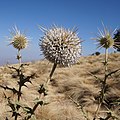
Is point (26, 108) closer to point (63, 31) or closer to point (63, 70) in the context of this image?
point (63, 31)

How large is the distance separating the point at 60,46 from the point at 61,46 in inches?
1.1

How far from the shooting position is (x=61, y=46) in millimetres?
2967

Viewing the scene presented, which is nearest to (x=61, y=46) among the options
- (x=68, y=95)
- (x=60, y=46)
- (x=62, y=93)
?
(x=60, y=46)

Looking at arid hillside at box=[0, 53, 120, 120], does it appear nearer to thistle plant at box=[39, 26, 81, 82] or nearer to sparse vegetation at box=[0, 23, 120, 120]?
sparse vegetation at box=[0, 23, 120, 120]

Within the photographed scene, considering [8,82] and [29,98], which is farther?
[8,82]

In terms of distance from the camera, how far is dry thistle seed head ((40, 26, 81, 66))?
2920mm

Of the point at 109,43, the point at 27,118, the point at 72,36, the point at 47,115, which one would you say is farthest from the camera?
the point at 47,115

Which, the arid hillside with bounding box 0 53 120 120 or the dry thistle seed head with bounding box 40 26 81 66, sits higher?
the dry thistle seed head with bounding box 40 26 81 66

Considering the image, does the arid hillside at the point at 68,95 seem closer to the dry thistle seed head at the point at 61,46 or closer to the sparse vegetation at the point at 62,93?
the sparse vegetation at the point at 62,93

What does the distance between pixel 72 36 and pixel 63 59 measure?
31 cm

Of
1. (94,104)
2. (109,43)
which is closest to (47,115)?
(94,104)

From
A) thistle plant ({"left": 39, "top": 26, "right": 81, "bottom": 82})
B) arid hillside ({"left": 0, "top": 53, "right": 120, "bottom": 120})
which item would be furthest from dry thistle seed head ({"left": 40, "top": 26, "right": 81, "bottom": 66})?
arid hillside ({"left": 0, "top": 53, "right": 120, "bottom": 120})

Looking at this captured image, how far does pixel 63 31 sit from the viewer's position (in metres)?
3.04

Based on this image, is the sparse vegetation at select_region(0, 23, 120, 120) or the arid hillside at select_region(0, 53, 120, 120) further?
the arid hillside at select_region(0, 53, 120, 120)
